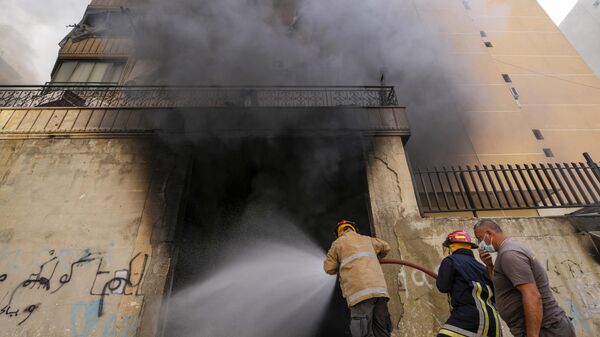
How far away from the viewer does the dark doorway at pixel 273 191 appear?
20.5ft

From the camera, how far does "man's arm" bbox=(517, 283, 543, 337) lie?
6.17ft

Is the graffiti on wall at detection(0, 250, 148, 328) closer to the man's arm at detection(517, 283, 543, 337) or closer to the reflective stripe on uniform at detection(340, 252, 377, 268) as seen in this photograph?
the reflective stripe on uniform at detection(340, 252, 377, 268)

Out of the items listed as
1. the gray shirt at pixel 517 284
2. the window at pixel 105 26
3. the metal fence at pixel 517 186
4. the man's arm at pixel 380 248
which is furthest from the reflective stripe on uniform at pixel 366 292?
the window at pixel 105 26

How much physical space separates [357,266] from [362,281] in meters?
0.16

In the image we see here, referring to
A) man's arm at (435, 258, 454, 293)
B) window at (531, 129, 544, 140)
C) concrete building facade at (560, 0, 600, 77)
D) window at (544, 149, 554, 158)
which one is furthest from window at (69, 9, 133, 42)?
concrete building facade at (560, 0, 600, 77)

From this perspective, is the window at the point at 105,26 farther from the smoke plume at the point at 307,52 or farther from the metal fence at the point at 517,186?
the metal fence at the point at 517,186

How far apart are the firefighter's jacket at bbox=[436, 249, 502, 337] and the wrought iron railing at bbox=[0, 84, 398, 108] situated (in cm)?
502

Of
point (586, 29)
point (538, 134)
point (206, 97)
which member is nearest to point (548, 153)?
point (538, 134)

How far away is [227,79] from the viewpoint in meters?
7.71

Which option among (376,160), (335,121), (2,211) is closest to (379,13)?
(335,121)

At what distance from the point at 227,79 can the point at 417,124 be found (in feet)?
20.2

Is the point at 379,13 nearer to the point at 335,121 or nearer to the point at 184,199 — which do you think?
the point at 335,121

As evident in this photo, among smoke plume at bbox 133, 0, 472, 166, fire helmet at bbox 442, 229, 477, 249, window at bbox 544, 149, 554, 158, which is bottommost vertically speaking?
fire helmet at bbox 442, 229, 477, 249

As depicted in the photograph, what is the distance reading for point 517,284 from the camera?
2.00m
